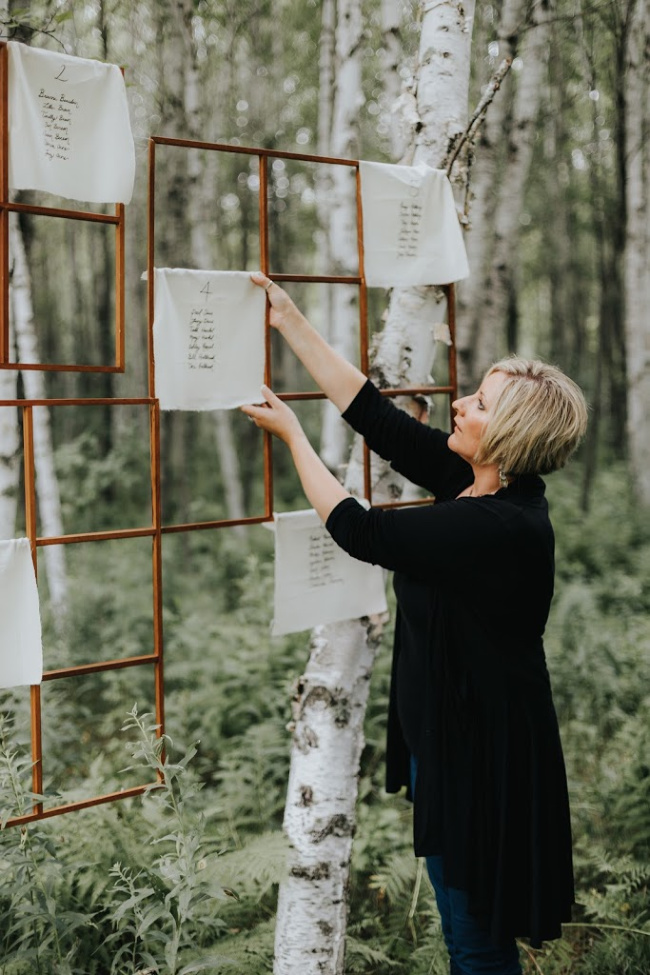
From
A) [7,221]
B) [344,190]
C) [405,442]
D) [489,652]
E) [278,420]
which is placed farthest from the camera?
[344,190]

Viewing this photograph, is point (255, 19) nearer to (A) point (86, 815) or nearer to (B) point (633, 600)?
(B) point (633, 600)

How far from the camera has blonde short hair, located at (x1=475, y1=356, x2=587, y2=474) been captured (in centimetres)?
196

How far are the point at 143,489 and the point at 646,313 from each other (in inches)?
260

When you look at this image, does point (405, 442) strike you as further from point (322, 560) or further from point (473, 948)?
point (473, 948)

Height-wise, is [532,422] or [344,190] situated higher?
[344,190]

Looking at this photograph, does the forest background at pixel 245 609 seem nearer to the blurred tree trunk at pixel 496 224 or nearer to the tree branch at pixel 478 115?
the blurred tree trunk at pixel 496 224

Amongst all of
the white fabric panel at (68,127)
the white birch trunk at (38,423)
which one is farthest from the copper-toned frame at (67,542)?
the white birch trunk at (38,423)

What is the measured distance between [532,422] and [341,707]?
3.68 ft

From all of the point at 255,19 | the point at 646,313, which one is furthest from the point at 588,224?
the point at 255,19

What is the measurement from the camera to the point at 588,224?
Result: 14.6 m

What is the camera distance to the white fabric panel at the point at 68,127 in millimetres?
1842

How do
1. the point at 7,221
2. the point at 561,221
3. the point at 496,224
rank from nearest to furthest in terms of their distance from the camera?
the point at 7,221, the point at 496,224, the point at 561,221

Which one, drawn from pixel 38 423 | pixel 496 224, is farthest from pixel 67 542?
pixel 496 224

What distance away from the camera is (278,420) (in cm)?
217
